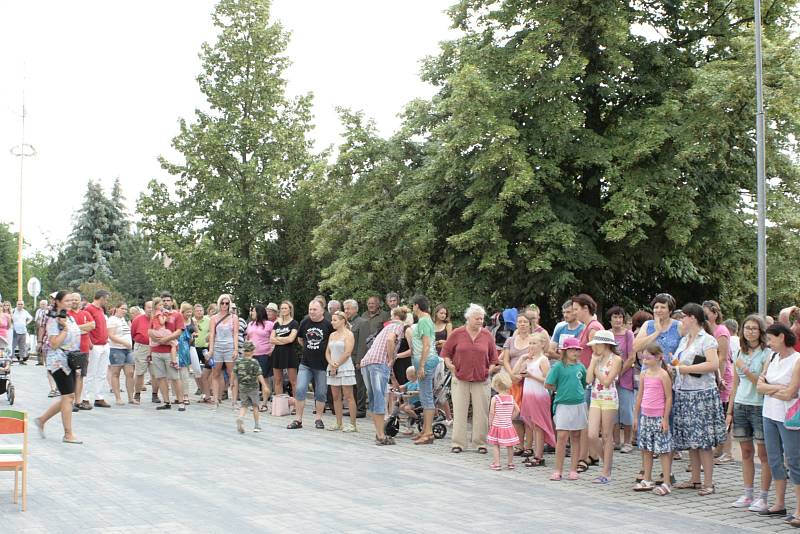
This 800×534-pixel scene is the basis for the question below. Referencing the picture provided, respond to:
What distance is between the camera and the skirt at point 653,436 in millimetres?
9953

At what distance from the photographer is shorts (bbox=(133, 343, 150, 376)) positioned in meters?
18.6

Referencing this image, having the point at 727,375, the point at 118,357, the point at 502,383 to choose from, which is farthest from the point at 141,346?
the point at 727,375

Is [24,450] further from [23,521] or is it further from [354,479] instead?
[354,479]

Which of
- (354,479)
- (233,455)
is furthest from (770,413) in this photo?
(233,455)

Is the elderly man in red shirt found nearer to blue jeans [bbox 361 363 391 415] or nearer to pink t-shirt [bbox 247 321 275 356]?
blue jeans [bbox 361 363 391 415]

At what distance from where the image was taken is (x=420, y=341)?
1397 cm

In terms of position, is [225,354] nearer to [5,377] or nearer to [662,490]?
[5,377]

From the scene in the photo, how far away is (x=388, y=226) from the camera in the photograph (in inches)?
967

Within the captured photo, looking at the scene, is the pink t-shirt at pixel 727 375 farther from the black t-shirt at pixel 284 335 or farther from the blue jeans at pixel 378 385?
the black t-shirt at pixel 284 335

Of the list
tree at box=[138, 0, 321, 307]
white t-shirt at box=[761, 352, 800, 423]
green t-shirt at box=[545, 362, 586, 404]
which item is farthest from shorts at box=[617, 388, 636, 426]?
tree at box=[138, 0, 321, 307]

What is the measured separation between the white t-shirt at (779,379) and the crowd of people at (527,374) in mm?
12

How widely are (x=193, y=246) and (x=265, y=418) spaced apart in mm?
23271

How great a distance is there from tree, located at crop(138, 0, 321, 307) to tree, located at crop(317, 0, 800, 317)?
16.0 m

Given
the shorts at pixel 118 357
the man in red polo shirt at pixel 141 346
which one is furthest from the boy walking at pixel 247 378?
the shorts at pixel 118 357
